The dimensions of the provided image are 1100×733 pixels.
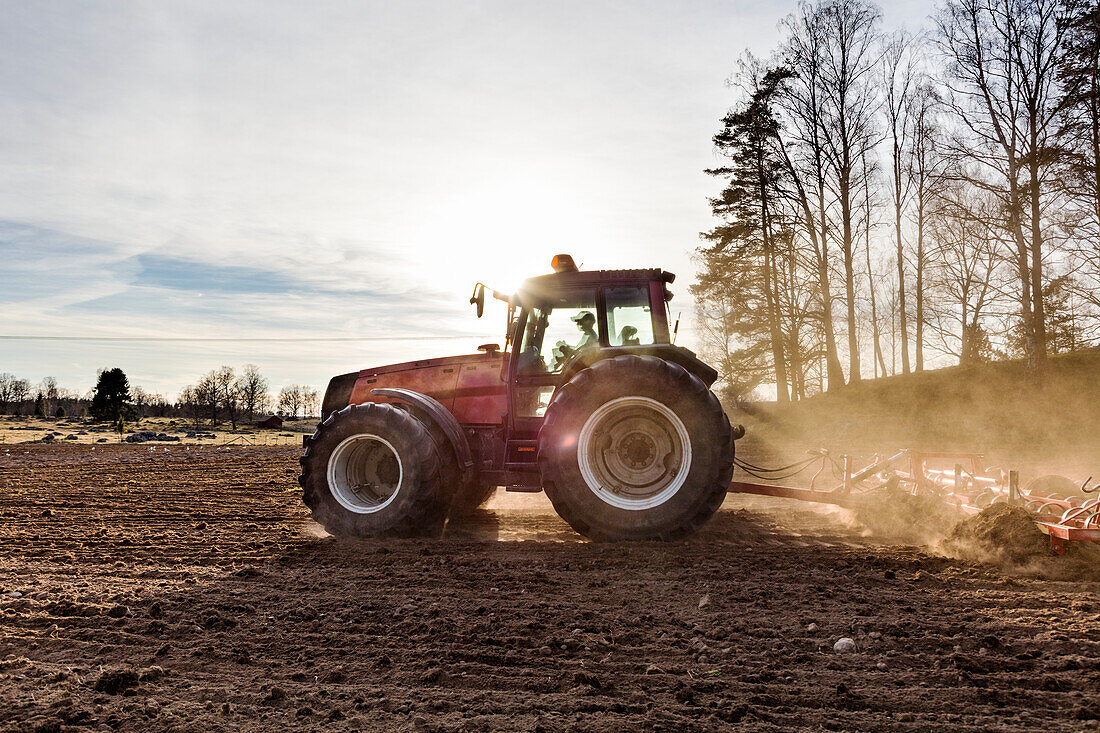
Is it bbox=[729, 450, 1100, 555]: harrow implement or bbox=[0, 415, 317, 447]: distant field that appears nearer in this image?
bbox=[729, 450, 1100, 555]: harrow implement

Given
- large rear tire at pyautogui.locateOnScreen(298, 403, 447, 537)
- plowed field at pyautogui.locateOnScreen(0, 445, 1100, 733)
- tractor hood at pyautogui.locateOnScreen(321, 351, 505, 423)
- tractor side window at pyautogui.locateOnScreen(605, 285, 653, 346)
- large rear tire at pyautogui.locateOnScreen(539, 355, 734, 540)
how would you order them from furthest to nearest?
tractor hood at pyautogui.locateOnScreen(321, 351, 505, 423), tractor side window at pyautogui.locateOnScreen(605, 285, 653, 346), large rear tire at pyautogui.locateOnScreen(298, 403, 447, 537), large rear tire at pyautogui.locateOnScreen(539, 355, 734, 540), plowed field at pyautogui.locateOnScreen(0, 445, 1100, 733)

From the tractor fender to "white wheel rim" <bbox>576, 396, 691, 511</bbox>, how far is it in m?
1.10

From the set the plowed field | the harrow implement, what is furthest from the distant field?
the harrow implement

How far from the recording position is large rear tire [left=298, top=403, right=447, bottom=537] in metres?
5.87

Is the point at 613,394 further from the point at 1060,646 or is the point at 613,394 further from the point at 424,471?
the point at 1060,646

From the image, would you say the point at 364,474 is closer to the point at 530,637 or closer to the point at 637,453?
the point at 637,453

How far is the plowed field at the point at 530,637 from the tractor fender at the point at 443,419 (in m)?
0.74

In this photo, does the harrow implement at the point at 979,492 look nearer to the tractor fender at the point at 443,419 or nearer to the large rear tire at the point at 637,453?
the large rear tire at the point at 637,453

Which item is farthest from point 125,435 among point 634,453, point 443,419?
point 634,453

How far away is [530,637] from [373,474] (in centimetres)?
332

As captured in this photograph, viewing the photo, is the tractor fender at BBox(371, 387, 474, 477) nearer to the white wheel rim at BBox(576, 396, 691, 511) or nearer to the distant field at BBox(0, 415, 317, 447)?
the white wheel rim at BBox(576, 396, 691, 511)

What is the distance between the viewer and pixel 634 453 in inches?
232

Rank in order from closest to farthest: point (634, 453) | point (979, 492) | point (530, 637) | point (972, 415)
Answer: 1. point (530, 637)
2. point (634, 453)
3. point (979, 492)
4. point (972, 415)

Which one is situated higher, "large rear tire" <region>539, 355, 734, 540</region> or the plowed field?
"large rear tire" <region>539, 355, 734, 540</region>
